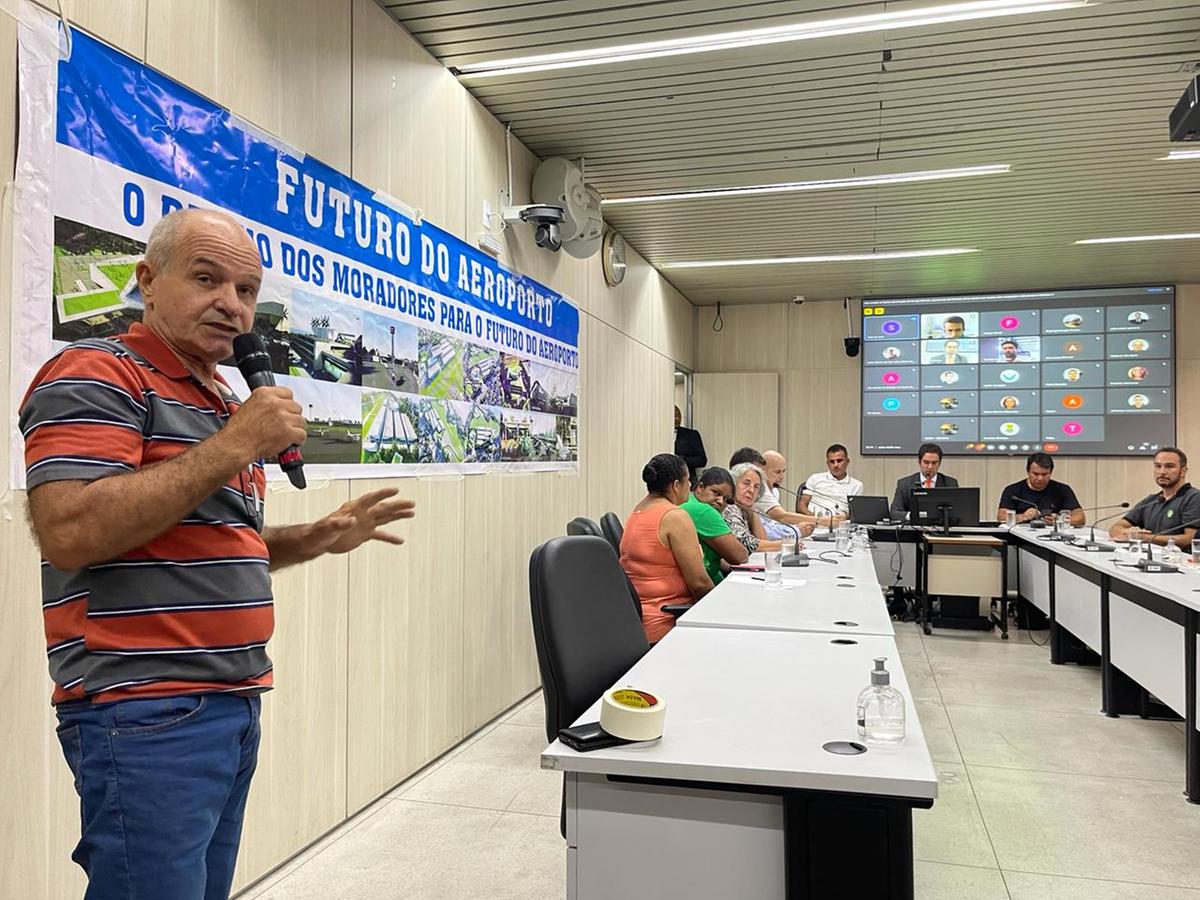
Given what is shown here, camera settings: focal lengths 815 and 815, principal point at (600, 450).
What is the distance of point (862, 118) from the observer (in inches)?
168

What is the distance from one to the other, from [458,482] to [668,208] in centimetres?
304

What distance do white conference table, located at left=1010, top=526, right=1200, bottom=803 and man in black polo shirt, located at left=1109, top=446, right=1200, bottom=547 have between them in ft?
0.91

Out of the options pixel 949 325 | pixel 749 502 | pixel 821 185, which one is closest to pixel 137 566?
pixel 749 502

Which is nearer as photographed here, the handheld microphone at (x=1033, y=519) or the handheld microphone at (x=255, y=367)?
the handheld microphone at (x=255, y=367)

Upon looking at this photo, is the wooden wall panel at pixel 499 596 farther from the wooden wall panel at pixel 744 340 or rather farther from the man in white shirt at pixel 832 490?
the wooden wall panel at pixel 744 340

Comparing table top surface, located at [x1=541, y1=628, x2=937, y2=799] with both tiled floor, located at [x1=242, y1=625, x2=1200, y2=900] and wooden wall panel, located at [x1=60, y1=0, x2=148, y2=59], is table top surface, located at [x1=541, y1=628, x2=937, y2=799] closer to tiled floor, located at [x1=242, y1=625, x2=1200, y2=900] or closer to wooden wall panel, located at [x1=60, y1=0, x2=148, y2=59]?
tiled floor, located at [x1=242, y1=625, x2=1200, y2=900]

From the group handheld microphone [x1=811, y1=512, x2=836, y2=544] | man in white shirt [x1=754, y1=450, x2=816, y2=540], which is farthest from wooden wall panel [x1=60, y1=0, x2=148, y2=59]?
handheld microphone [x1=811, y1=512, x2=836, y2=544]

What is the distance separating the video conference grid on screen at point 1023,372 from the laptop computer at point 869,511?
1918mm

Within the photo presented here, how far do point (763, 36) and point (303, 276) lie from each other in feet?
7.05

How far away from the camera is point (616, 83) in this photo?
3887 millimetres

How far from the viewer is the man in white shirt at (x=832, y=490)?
291 inches

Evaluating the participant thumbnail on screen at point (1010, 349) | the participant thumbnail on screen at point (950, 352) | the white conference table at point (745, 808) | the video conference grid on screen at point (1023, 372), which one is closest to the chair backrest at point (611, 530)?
the white conference table at point (745, 808)

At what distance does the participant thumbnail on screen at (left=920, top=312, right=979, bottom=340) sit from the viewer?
27.3 feet

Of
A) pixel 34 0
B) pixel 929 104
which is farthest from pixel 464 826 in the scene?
pixel 929 104
